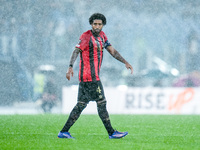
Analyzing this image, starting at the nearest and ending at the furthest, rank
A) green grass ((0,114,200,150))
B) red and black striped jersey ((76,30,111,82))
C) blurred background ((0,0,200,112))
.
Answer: green grass ((0,114,200,150)) < red and black striped jersey ((76,30,111,82)) < blurred background ((0,0,200,112))

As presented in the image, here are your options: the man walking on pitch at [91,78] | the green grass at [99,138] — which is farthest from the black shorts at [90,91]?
the green grass at [99,138]

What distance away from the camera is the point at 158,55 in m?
32.3

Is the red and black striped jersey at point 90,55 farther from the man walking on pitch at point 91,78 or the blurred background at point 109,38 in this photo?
the blurred background at point 109,38

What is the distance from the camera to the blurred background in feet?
78.5

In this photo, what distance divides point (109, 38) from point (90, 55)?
75.7 ft

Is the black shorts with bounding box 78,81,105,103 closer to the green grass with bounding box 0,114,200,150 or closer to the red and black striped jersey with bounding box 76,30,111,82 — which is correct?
the red and black striped jersey with bounding box 76,30,111,82

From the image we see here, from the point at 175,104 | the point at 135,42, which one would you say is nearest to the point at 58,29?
the point at 135,42

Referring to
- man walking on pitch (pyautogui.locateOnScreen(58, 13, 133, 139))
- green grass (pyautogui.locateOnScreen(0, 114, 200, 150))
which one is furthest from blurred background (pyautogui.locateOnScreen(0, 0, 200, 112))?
man walking on pitch (pyautogui.locateOnScreen(58, 13, 133, 139))

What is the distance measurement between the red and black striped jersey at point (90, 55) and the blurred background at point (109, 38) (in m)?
14.7

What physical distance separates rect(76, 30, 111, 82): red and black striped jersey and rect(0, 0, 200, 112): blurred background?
48.1 feet

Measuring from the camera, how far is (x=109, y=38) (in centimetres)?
3027

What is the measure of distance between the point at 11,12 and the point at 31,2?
1598 millimetres

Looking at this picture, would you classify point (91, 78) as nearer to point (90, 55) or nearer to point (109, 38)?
point (90, 55)

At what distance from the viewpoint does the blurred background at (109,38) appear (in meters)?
23.9
